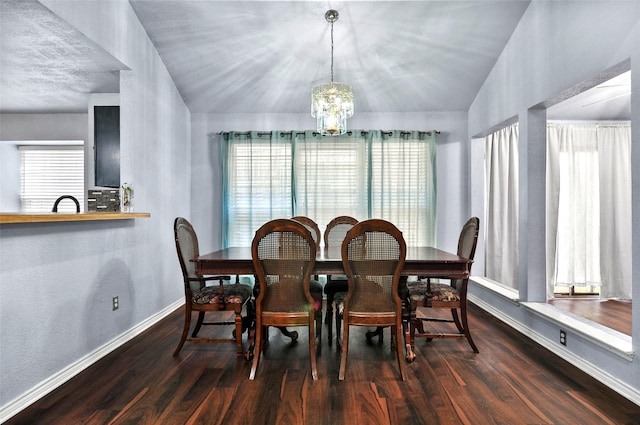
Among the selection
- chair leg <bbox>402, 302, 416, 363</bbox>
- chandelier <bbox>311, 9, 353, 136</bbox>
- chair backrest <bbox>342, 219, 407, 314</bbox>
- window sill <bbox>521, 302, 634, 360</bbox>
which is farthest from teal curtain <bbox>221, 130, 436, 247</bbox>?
chair backrest <bbox>342, 219, 407, 314</bbox>

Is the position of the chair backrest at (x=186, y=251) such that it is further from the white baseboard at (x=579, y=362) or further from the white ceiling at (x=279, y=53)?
the white baseboard at (x=579, y=362)

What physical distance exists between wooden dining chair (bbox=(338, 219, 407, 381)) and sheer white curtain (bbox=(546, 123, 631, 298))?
3101 mm

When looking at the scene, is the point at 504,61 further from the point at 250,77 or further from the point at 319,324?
the point at 319,324

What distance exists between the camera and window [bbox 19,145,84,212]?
5.48m

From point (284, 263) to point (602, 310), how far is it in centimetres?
353

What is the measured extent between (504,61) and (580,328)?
265 centimetres

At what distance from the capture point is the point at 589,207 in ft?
15.4

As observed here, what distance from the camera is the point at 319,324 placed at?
126 inches

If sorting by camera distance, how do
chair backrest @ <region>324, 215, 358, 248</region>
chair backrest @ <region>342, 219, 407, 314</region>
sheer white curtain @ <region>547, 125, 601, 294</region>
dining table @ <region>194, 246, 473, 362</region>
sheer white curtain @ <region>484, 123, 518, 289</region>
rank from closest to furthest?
chair backrest @ <region>342, 219, 407, 314</region> < dining table @ <region>194, 246, 473, 362</region> < chair backrest @ <region>324, 215, 358, 248</region> < sheer white curtain @ <region>484, 123, 518, 289</region> < sheer white curtain @ <region>547, 125, 601, 294</region>

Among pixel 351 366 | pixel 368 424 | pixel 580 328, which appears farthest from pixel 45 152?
pixel 580 328

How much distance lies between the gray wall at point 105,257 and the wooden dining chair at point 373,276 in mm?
1802

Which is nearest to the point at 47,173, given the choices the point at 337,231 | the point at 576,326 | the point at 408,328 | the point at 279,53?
the point at 279,53

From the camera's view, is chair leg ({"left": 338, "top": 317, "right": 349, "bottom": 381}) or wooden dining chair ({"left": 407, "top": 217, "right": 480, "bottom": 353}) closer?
chair leg ({"left": 338, "top": 317, "right": 349, "bottom": 381})

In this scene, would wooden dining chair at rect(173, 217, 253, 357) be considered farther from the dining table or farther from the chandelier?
the chandelier
